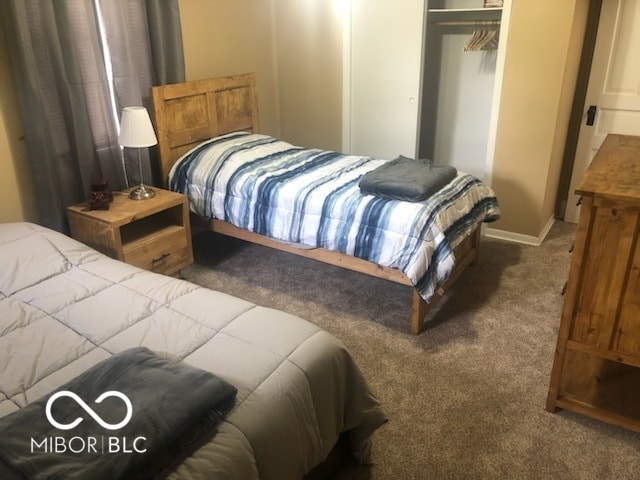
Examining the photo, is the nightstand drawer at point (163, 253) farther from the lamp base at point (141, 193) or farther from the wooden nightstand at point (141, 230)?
the lamp base at point (141, 193)

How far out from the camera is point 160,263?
3.07 metres

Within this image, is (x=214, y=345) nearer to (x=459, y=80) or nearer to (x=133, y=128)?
(x=133, y=128)

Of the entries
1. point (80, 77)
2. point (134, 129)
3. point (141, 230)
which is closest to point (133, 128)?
point (134, 129)

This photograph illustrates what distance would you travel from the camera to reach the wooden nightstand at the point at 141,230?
2.81m

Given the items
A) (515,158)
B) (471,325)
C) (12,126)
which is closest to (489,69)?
(515,158)

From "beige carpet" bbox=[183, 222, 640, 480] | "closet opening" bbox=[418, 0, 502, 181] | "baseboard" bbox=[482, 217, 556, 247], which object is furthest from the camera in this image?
"closet opening" bbox=[418, 0, 502, 181]

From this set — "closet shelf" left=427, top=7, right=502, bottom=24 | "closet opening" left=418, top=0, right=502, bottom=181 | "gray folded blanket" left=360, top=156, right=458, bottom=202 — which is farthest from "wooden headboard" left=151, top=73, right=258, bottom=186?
"closet shelf" left=427, top=7, right=502, bottom=24

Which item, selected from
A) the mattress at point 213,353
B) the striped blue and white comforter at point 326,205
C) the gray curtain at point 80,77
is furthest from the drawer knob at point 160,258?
the mattress at point 213,353

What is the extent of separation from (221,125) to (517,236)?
2313mm

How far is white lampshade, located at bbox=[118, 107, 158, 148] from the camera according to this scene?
2.91 m

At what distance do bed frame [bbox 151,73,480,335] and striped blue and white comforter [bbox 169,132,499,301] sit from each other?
3.8 inches

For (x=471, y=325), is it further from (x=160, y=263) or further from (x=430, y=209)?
(x=160, y=263)

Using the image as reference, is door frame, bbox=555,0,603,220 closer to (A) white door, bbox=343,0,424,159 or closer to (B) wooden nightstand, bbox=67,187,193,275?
(A) white door, bbox=343,0,424,159

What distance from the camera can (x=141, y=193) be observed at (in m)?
3.10
